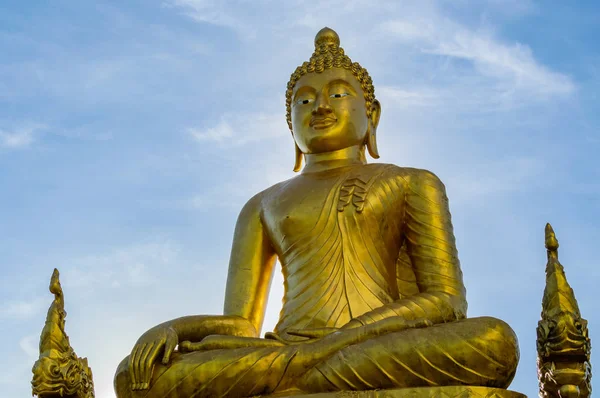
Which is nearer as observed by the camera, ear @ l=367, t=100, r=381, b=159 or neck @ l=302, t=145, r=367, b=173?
neck @ l=302, t=145, r=367, b=173

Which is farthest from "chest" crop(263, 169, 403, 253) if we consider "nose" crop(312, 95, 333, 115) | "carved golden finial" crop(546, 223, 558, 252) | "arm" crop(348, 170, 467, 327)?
"carved golden finial" crop(546, 223, 558, 252)

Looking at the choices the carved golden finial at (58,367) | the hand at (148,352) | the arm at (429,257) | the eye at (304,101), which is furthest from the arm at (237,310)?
the arm at (429,257)

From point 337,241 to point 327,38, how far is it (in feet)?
6.36

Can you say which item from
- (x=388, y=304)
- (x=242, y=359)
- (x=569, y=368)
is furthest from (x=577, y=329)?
(x=242, y=359)

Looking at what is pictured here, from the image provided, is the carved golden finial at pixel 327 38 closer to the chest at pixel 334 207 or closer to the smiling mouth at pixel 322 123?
the smiling mouth at pixel 322 123

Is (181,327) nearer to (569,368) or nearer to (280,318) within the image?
(280,318)

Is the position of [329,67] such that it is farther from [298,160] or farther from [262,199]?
[262,199]

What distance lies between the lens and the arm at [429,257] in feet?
24.3

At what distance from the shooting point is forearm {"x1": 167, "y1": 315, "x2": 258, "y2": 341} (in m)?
7.59

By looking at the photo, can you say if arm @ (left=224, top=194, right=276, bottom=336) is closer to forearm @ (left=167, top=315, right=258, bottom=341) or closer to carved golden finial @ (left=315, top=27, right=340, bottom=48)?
forearm @ (left=167, top=315, right=258, bottom=341)

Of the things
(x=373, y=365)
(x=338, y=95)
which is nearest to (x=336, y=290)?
(x=373, y=365)

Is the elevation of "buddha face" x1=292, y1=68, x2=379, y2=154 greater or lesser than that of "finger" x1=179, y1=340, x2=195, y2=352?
greater

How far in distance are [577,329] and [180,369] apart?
2269 mm

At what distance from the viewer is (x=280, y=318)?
26.3 feet
